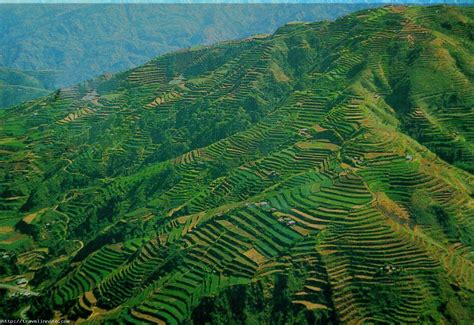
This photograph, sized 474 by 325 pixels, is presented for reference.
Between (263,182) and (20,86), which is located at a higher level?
(263,182)

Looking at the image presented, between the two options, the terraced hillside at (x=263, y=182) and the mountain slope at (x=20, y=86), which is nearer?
A: the terraced hillside at (x=263, y=182)

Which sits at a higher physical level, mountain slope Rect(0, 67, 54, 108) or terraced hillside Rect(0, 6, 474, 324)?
terraced hillside Rect(0, 6, 474, 324)

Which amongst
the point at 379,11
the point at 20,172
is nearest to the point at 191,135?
the point at 20,172

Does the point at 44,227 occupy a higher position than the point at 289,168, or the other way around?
the point at 289,168

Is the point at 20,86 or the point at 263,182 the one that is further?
the point at 20,86

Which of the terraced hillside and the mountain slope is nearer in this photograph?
the terraced hillside

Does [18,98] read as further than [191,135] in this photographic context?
Yes

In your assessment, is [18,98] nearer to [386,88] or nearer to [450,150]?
[386,88]

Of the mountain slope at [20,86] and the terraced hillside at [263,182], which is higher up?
the terraced hillside at [263,182]
